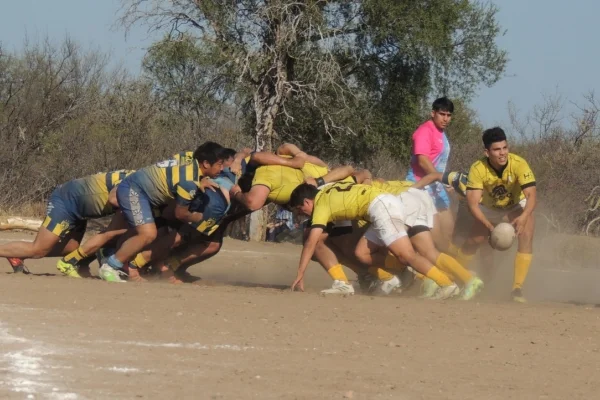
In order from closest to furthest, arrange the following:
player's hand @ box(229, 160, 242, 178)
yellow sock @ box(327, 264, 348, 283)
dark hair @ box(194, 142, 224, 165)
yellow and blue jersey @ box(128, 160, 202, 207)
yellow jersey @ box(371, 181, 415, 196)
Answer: dark hair @ box(194, 142, 224, 165), yellow and blue jersey @ box(128, 160, 202, 207), yellow sock @ box(327, 264, 348, 283), yellow jersey @ box(371, 181, 415, 196), player's hand @ box(229, 160, 242, 178)

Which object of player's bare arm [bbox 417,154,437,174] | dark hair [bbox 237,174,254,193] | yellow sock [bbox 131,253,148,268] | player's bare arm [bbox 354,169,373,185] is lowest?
yellow sock [bbox 131,253,148,268]

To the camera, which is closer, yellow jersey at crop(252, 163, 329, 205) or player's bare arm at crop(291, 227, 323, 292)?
player's bare arm at crop(291, 227, 323, 292)

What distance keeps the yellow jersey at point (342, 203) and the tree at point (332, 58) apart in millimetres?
9457

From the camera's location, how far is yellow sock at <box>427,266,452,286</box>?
1094 centimetres

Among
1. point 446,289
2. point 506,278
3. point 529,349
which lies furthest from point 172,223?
point 529,349

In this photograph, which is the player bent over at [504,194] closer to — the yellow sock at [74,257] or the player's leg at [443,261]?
the player's leg at [443,261]

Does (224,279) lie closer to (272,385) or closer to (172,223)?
(172,223)

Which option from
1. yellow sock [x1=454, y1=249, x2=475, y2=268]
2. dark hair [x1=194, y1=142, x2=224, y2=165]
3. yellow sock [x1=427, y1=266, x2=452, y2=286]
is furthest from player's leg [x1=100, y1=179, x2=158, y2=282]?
yellow sock [x1=454, y1=249, x2=475, y2=268]

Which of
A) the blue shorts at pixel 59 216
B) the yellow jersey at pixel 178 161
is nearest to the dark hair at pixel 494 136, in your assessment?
the yellow jersey at pixel 178 161

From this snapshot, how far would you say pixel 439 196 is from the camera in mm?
12680

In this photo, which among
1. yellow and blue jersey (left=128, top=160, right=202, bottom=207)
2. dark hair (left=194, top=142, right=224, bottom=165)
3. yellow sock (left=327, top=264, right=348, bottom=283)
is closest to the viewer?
dark hair (left=194, top=142, right=224, bottom=165)

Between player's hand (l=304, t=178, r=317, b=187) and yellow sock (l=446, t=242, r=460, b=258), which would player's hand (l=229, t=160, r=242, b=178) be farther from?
yellow sock (l=446, t=242, r=460, b=258)

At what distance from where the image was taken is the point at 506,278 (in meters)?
14.3

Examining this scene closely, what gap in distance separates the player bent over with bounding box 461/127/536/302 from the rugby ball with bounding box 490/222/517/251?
18cm
